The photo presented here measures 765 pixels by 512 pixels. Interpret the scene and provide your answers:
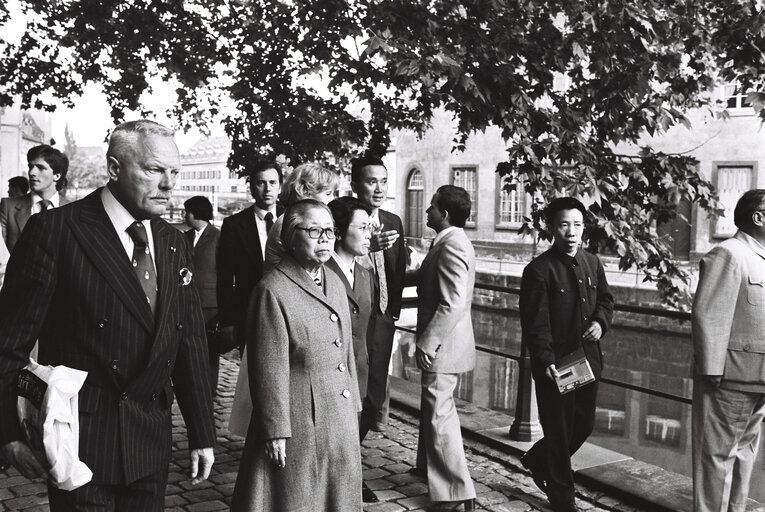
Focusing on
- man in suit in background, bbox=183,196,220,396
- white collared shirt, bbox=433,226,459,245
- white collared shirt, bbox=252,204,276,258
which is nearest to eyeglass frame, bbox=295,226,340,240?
white collared shirt, bbox=433,226,459,245

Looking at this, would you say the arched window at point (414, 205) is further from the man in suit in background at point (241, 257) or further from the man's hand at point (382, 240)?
the man's hand at point (382, 240)

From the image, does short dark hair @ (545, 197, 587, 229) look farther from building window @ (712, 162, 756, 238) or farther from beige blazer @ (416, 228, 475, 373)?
building window @ (712, 162, 756, 238)

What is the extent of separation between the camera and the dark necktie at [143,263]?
264cm

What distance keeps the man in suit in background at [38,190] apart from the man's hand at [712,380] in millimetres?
4872

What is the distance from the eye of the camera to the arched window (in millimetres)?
39406

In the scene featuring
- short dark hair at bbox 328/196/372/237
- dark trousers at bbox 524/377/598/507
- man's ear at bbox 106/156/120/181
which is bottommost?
dark trousers at bbox 524/377/598/507

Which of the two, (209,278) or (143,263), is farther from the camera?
(209,278)

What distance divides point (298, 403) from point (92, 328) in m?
1.14

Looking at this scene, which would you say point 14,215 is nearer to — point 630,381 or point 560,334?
point 560,334

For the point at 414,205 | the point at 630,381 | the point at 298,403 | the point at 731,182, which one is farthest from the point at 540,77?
the point at 414,205

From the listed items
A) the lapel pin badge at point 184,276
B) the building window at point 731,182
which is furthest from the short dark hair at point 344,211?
the building window at point 731,182

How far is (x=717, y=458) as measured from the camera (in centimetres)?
430

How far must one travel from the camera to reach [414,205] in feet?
132

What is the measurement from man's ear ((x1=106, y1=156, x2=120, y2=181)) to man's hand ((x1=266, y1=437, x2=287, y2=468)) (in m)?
1.35
